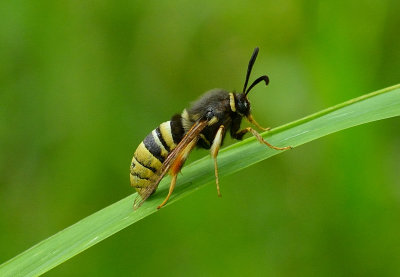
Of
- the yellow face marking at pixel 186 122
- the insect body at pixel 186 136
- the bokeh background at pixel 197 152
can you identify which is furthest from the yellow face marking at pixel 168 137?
the bokeh background at pixel 197 152

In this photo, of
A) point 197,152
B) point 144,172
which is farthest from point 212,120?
point 197,152

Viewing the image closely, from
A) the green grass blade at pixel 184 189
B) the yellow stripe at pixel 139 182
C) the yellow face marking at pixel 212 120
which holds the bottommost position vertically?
the green grass blade at pixel 184 189

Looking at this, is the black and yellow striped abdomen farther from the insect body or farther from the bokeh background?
the bokeh background

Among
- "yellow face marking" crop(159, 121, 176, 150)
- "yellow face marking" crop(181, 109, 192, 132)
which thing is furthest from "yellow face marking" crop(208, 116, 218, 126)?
"yellow face marking" crop(159, 121, 176, 150)

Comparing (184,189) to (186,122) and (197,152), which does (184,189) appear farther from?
(197,152)

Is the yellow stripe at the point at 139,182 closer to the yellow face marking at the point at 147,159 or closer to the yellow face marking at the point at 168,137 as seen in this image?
the yellow face marking at the point at 147,159

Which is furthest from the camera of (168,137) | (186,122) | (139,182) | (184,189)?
(186,122)

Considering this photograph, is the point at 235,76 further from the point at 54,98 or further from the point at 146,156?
the point at 146,156
